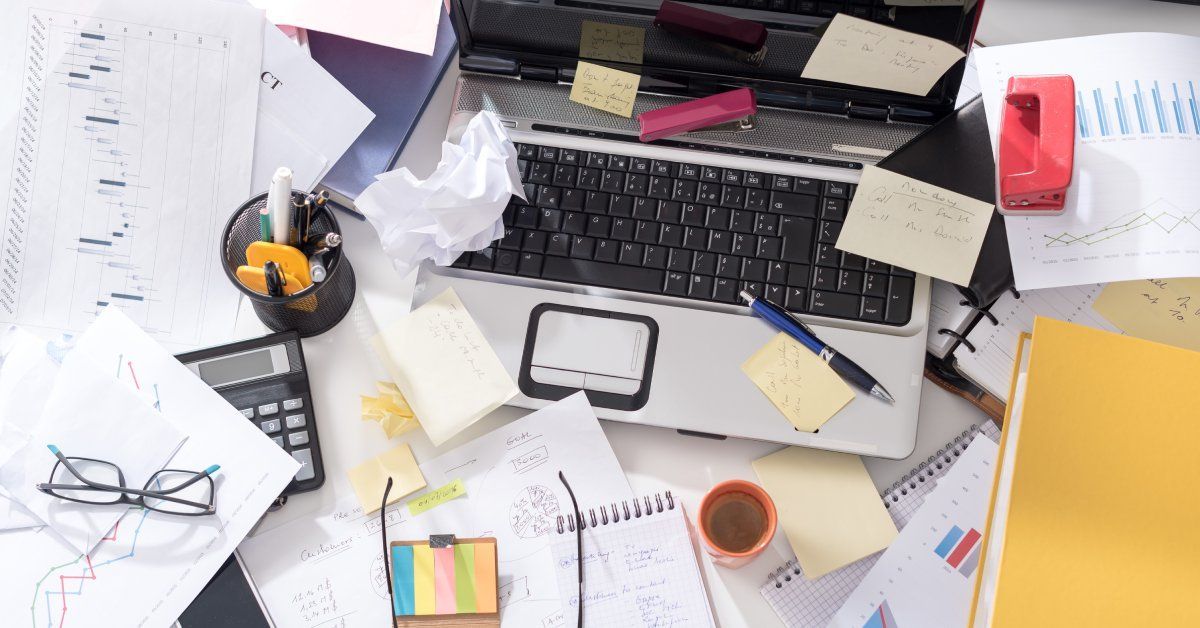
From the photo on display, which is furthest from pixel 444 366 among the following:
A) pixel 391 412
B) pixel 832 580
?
pixel 832 580

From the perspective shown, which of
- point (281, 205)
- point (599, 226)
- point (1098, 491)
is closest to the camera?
point (1098, 491)

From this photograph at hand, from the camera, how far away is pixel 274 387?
0.82 meters

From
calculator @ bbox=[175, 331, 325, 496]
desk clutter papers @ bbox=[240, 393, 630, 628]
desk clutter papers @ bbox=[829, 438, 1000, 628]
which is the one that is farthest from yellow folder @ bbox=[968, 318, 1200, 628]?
calculator @ bbox=[175, 331, 325, 496]

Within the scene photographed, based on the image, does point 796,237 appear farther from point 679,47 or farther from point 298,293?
point 298,293

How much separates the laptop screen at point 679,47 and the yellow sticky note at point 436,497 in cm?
43

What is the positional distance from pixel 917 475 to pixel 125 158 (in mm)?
834

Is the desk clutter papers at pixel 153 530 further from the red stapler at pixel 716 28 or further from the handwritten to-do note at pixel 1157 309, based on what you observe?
the handwritten to-do note at pixel 1157 309

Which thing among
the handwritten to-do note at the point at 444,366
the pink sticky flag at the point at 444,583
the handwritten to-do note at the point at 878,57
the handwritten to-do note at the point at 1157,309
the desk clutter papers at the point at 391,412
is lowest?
the pink sticky flag at the point at 444,583

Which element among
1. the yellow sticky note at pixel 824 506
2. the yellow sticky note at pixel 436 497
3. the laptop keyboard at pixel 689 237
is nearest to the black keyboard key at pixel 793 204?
the laptop keyboard at pixel 689 237

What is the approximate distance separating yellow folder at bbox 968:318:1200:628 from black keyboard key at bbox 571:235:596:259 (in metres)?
0.39

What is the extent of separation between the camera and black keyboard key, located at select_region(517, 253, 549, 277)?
2.72 feet

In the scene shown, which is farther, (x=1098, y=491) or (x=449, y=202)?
(x=449, y=202)

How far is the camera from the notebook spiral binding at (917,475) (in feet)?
2.54

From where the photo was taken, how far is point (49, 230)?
2.78ft
